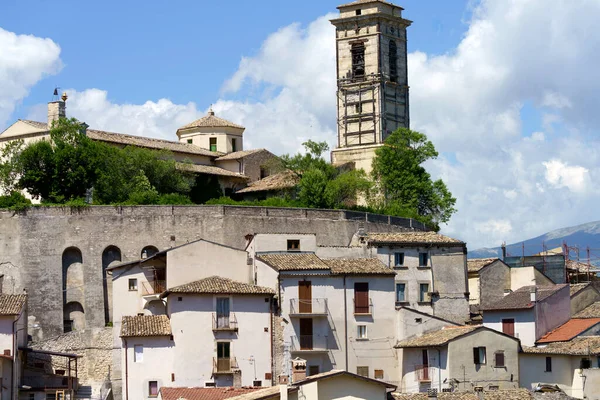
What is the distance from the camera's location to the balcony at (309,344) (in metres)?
64.7

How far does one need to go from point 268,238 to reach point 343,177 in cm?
2498

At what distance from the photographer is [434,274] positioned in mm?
73250

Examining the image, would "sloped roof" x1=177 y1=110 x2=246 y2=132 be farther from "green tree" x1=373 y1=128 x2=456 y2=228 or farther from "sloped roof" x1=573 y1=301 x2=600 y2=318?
"sloped roof" x1=573 y1=301 x2=600 y2=318

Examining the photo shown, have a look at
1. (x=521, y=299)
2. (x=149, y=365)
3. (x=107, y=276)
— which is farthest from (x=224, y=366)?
(x=521, y=299)

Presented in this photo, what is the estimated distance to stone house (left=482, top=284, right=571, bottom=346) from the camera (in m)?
69.3

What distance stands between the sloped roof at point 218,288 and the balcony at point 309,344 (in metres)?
2.47

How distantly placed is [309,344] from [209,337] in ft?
15.3

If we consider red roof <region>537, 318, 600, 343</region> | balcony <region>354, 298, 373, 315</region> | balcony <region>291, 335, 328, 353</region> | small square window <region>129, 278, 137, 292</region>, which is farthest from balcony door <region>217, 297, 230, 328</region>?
red roof <region>537, 318, 600, 343</region>

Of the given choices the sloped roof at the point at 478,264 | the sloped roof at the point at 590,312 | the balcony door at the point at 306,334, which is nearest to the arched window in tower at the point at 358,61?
the sloped roof at the point at 478,264

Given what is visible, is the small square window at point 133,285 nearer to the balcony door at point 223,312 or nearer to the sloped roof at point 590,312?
the balcony door at point 223,312

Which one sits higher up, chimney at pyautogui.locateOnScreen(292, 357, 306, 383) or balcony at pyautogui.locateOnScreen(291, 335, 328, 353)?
balcony at pyautogui.locateOnScreen(291, 335, 328, 353)

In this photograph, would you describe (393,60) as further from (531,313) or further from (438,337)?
(438,337)

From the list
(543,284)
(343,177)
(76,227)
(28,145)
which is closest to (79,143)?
(28,145)

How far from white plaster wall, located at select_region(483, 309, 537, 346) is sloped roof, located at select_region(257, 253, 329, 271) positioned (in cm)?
901
